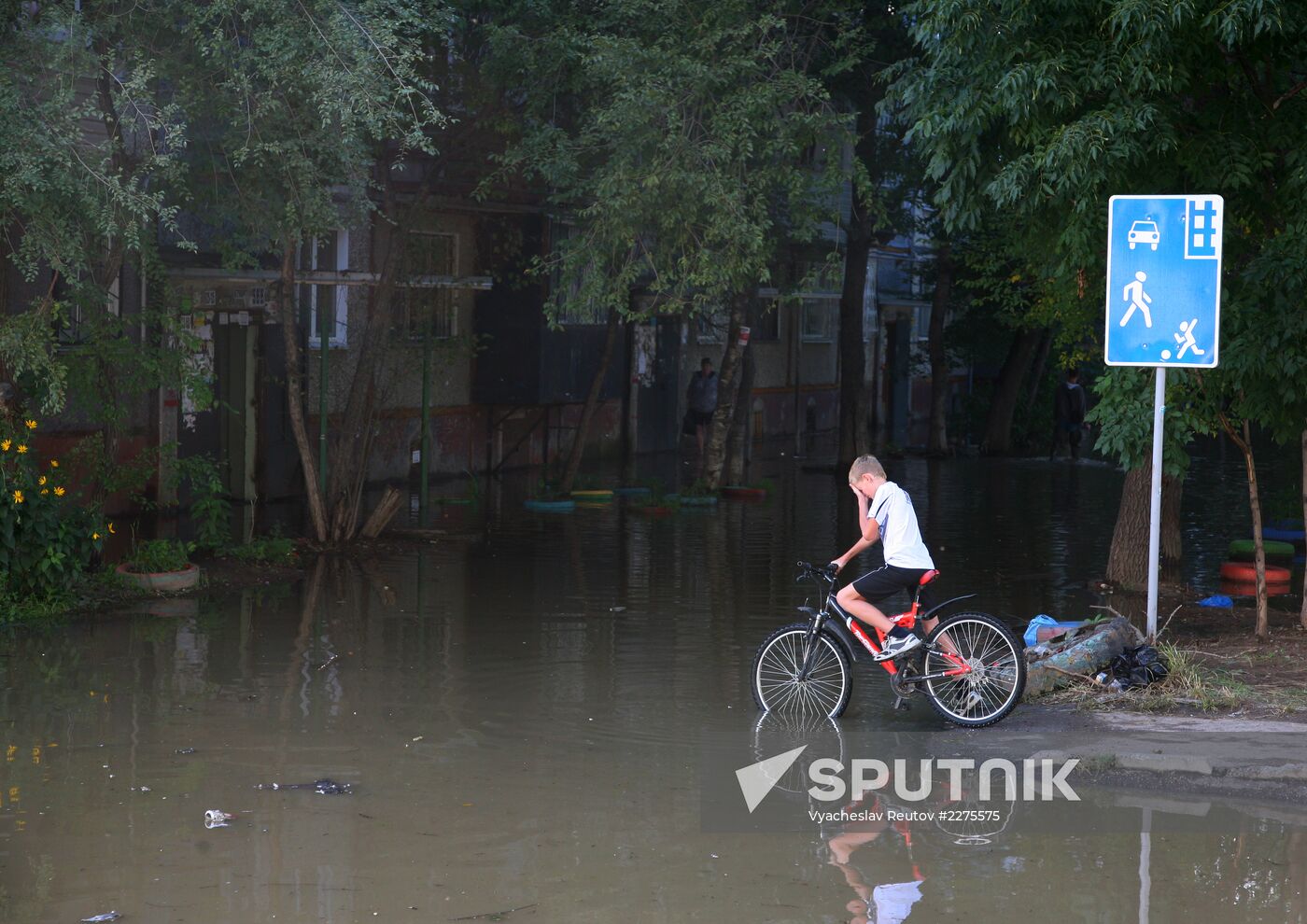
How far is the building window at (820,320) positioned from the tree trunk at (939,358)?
452 centimetres

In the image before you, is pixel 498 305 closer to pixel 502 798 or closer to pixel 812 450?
pixel 812 450

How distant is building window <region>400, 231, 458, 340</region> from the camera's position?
734 inches

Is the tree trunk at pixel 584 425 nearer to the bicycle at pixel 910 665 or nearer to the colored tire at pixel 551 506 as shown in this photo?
the colored tire at pixel 551 506

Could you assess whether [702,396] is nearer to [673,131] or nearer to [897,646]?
[673,131]

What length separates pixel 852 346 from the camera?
80.9ft

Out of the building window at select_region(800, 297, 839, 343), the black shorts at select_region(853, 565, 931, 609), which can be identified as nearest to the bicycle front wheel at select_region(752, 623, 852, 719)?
the black shorts at select_region(853, 565, 931, 609)

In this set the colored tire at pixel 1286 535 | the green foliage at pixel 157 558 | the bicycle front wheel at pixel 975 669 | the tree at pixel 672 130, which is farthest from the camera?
the colored tire at pixel 1286 535

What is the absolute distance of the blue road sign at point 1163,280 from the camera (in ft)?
29.2

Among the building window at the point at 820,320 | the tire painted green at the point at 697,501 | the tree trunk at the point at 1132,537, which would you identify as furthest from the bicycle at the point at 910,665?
the building window at the point at 820,320

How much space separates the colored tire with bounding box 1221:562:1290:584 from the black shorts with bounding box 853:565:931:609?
6843 millimetres

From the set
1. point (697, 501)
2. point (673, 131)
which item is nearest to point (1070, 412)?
point (697, 501)

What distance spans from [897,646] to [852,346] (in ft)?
53.3

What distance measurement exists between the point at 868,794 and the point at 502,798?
5.68ft

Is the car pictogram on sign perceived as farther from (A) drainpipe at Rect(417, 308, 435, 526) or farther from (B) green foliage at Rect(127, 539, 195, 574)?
(A) drainpipe at Rect(417, 308, 435, 526)
